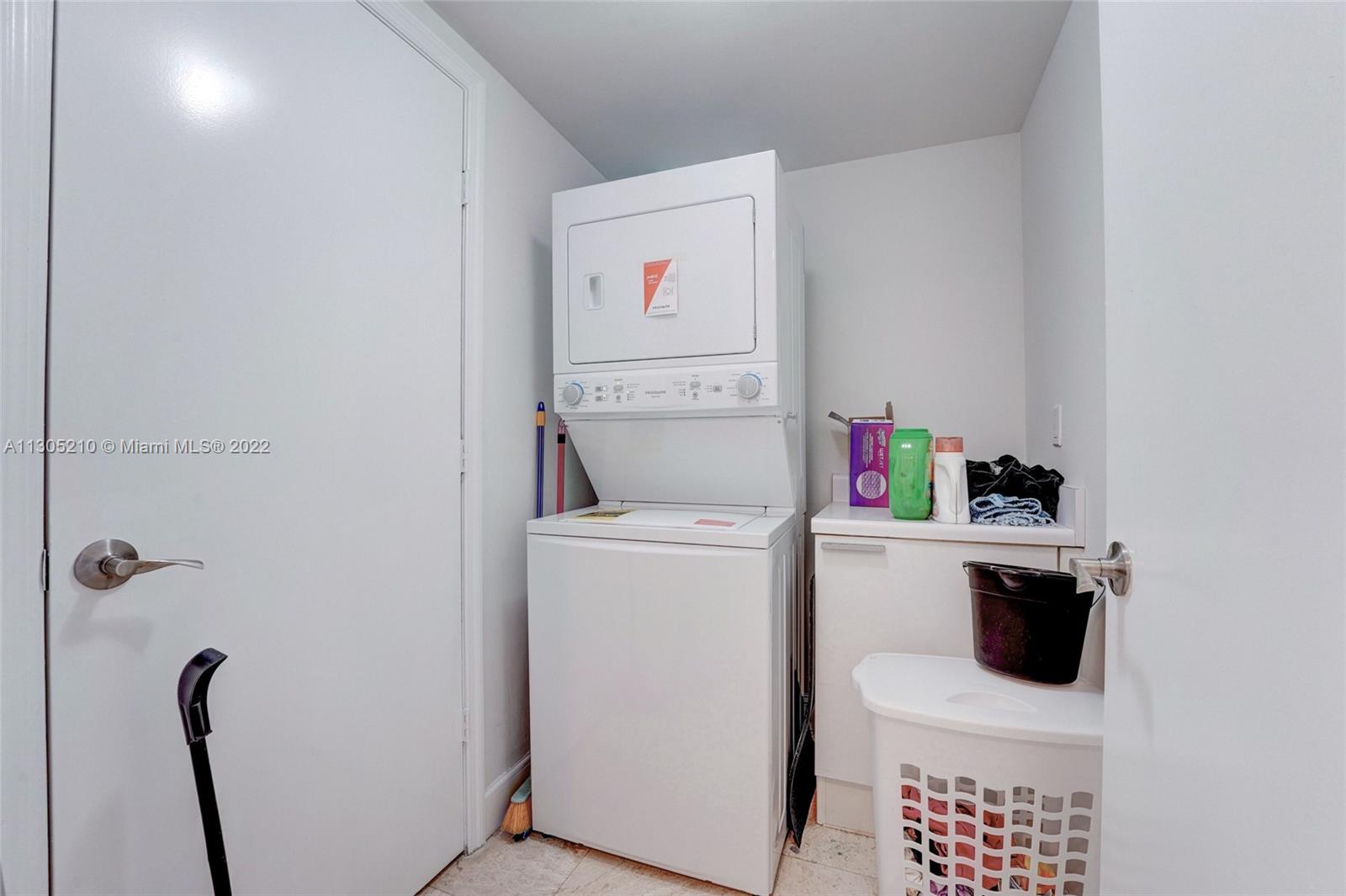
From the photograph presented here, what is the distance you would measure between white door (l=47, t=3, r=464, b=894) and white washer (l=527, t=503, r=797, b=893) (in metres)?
0.32

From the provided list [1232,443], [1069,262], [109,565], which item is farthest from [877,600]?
[109,565]

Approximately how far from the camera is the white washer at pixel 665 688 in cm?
150

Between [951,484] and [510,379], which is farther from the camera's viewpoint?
[510,379]

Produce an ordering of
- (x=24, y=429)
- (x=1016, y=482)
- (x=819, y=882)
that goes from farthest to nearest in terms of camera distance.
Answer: (x=1016, y=482) → (x=819, y=882) → (x=24, y=429)

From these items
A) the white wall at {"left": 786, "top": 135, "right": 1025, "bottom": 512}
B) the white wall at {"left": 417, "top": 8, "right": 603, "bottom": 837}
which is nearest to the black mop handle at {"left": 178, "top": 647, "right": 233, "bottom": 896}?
the white wall at {"left": 417, "top": 8, "right": 603, "bottom": 837}

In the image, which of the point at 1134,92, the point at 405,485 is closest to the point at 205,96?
the point at 405,485

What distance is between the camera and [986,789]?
123cm

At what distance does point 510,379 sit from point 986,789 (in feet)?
5.82

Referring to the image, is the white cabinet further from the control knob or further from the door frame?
the door frame

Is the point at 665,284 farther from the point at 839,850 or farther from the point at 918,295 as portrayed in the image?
the point at 839,850

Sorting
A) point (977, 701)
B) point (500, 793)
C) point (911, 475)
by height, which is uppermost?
point (911, 475)

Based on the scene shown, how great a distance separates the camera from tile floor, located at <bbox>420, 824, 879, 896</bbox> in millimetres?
1529

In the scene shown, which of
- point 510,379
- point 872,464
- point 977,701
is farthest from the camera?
point 872,464

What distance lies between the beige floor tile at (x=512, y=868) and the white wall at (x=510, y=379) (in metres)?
0.10
